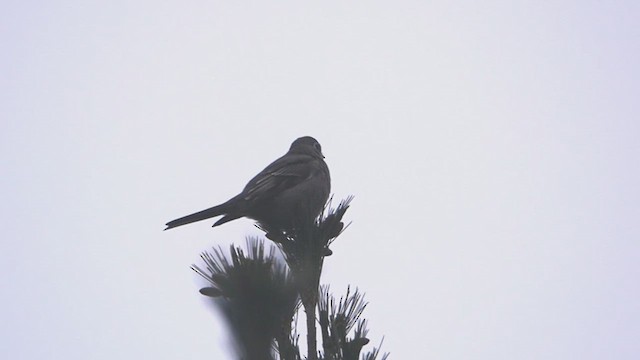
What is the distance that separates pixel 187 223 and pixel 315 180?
1.26 metres

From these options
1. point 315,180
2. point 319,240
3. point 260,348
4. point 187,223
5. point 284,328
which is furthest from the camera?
point 315,180

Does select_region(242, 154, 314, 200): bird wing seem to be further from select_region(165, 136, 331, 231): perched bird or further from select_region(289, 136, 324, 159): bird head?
select_region(289, 136, 324, 159): bird head

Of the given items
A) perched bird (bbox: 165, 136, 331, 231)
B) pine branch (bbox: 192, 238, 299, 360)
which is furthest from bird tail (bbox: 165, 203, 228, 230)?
pine branch (bbox: 192, 238, 299, 360)

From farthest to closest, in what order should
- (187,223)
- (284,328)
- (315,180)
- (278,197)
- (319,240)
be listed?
(315,180)
(278,197)
(187,223)
(319,240)
(284,328)

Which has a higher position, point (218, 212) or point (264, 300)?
point (218, 212)

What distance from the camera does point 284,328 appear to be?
3156 millimetres

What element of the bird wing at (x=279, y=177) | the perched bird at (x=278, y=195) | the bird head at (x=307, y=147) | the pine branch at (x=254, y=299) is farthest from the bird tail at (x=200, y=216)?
the pine branch at (x=254, y=299)

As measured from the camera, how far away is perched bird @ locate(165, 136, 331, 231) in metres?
5.25

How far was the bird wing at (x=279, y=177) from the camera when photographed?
5578 millimetres

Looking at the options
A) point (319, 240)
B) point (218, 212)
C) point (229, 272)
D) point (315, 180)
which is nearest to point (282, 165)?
point (315, 180)

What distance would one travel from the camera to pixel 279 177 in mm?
5902

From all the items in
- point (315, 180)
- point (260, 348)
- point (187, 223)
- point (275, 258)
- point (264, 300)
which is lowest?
point (260, 348)

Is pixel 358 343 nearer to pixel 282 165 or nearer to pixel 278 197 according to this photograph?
pixel 278 197

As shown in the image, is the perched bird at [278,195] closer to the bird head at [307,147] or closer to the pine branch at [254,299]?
the bird head at [307,147]
